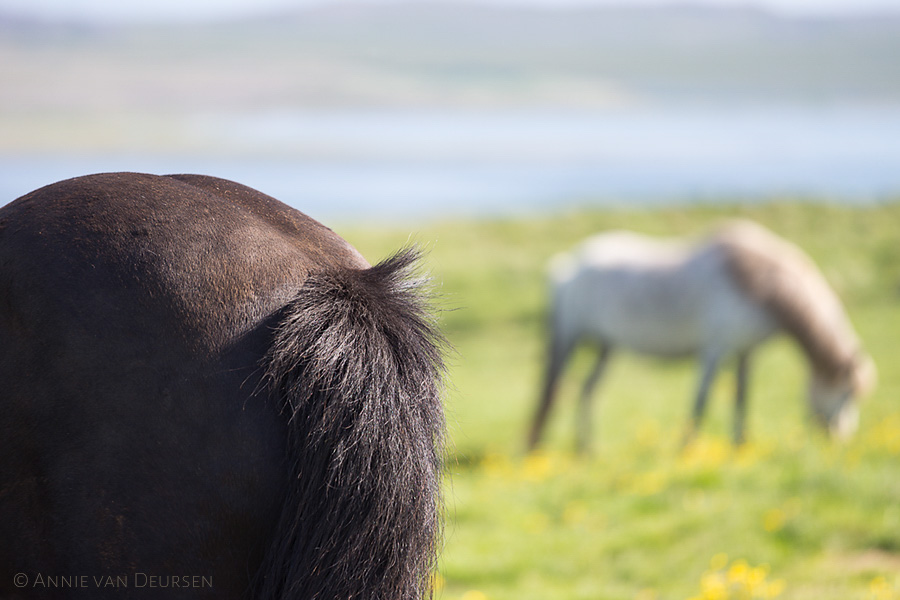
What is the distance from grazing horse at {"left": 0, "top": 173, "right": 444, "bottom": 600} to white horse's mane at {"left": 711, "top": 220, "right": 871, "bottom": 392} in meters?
6.27

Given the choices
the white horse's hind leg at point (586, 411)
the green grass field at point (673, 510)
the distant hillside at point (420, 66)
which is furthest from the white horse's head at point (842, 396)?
the distant hillside at point (420, 66)

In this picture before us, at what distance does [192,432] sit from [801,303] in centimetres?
659

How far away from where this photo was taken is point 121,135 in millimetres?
103188

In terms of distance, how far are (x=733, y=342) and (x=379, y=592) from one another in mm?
6398

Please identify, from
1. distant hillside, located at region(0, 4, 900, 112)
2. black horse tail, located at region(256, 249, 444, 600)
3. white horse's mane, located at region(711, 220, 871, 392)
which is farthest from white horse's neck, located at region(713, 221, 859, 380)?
distant hillside, located at region(0, 4, 900, 112)

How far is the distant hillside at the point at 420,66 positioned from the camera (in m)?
133

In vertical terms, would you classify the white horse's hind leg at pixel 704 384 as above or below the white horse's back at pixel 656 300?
below

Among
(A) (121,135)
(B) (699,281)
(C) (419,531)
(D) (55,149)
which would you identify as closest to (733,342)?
(B) (699,281)

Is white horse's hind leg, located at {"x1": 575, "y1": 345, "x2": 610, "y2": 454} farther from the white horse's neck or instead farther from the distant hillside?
the distant hillside

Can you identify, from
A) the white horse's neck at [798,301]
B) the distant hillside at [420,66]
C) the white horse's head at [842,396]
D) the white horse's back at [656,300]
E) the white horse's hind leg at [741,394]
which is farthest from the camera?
the distant hillside at [420,66]

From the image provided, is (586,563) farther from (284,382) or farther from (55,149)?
(55,149)

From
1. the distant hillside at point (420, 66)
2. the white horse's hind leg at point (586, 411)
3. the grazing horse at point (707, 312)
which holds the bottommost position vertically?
the white horse's hind leg at point (586, 411)

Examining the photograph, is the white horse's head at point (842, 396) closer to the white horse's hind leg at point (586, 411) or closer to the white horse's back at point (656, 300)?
the white horse's back at point (656, 300)

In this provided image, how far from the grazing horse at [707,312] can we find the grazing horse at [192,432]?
5763 millimetres
